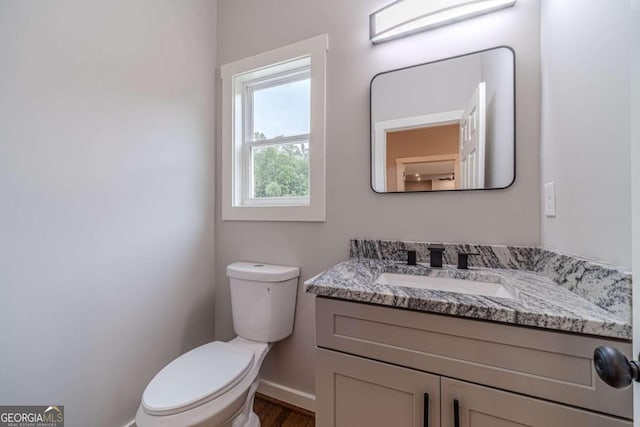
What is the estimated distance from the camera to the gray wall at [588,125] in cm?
61

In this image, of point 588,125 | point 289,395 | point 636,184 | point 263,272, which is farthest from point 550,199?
point 289,395

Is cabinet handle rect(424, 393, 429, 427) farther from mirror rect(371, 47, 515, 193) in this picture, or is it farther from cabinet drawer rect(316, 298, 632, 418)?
mirror rect(371, 47, 515, 193)

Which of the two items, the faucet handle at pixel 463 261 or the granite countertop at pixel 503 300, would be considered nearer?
the granite countertop at pixel 503 300

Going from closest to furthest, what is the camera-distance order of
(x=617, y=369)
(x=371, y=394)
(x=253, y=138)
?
(x=617, y=369) → (x=371, y=394) → (x=253, y=138)

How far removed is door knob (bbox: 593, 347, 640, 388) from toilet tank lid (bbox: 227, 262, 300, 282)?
1177mm

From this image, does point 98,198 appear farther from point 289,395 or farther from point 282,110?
point 289,395

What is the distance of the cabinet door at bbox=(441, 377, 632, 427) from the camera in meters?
0.58

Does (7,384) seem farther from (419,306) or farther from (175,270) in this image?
(419,306)

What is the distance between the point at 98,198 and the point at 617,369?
64.4 inches

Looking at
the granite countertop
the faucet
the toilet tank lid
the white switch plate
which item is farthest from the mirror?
the toilet tank lid

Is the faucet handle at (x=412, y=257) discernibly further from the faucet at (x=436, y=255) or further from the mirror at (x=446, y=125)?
the mirror at (x=446, y=125)

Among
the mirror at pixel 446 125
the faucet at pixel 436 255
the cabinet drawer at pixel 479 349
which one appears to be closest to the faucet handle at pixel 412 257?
the faucet at pixel 436 255

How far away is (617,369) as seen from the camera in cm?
38

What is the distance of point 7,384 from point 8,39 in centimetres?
122
